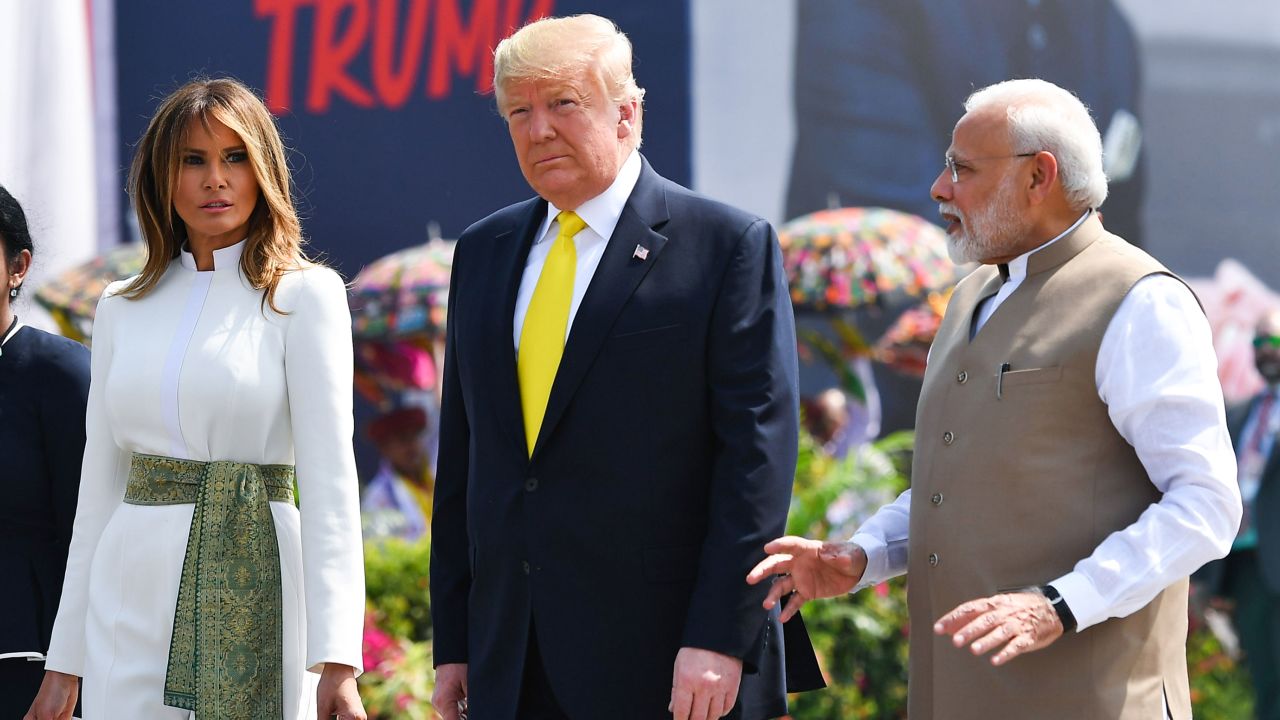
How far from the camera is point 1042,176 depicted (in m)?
2.83

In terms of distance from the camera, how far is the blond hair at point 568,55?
9.85 ft

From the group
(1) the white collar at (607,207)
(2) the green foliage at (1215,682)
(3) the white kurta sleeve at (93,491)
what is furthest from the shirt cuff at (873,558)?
(2) the green foliage at (1215,682)

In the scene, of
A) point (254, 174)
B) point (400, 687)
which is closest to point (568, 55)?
point (254, 174)

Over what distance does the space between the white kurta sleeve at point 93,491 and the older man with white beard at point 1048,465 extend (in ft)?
4.66

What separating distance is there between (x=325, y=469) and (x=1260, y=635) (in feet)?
19.3

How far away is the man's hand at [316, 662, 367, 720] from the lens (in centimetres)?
288

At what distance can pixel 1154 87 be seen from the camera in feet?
26.7

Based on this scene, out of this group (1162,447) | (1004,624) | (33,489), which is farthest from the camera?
(33,489)

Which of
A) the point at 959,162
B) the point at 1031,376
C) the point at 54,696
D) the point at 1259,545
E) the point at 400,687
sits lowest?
the point at 400,687

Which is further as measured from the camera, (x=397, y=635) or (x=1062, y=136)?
(x=397, y=635)

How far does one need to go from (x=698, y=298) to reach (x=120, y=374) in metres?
1.20

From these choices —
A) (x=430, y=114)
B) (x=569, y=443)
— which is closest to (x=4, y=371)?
(x=569, y=443)

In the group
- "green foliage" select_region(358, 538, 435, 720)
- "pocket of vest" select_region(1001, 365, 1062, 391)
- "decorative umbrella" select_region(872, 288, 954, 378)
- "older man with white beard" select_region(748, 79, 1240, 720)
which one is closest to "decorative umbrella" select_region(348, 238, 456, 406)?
"green foliage" select_region(358, 538, 435, 720)

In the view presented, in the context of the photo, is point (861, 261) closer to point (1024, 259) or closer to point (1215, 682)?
point (1215, 682)
